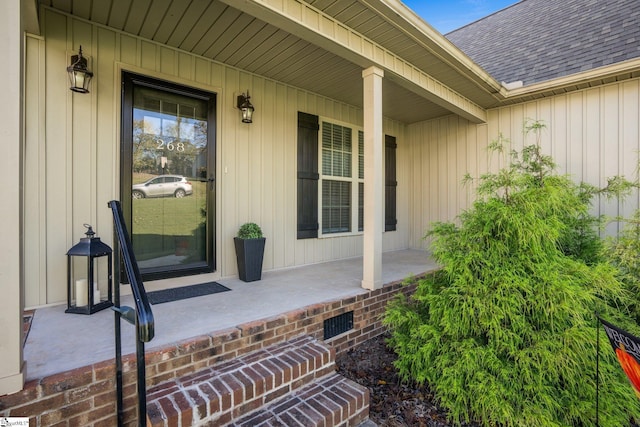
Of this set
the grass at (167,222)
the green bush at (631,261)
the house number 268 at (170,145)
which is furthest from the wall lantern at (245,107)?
the green bush at (631,261)

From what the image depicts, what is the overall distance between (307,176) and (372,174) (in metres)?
1.41

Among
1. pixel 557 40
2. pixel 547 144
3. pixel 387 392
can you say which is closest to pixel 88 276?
pixel 387 392

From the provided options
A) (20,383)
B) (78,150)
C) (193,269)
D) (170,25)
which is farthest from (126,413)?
(170,25)

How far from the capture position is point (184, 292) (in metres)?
2.88

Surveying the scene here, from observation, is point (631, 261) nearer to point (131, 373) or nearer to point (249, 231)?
point (249, 231)

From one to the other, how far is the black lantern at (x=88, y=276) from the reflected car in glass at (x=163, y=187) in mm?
547

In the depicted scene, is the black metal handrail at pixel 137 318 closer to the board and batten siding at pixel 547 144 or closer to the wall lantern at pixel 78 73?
the wall lantern at pixel 78 73

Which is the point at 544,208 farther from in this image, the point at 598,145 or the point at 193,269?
the point at 193,269

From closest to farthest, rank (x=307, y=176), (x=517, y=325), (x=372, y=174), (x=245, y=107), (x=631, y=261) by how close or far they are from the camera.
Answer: (x=517, y=325) → (x=631, y=261) → (x=372, y=174) → (x=245, y=107) → (x=307, y=176)

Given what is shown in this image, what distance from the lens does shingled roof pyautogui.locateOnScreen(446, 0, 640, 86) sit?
3.89 m

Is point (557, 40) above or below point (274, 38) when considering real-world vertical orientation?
above

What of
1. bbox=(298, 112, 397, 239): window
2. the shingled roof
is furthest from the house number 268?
the shingled roof

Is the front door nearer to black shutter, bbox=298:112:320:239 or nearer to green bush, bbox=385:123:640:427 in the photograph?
black shutter, bbox=298:112:320:239

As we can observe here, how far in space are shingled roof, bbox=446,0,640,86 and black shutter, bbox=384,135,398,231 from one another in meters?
1.96
